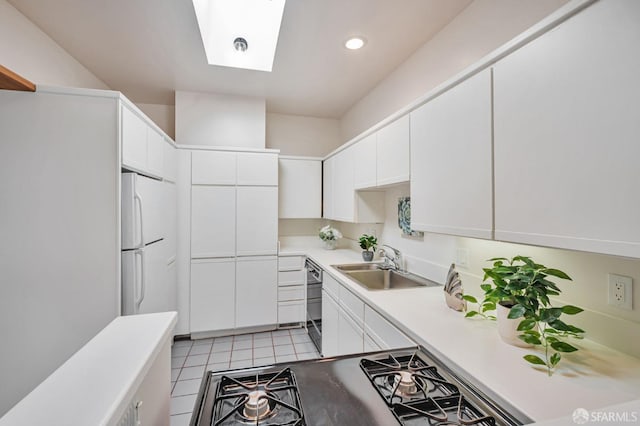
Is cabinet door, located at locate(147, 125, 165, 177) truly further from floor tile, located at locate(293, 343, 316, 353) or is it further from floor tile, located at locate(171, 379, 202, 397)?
floor tile, located at locate(293, 343, 316, 353)

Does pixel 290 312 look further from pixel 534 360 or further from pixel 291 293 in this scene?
pixel 534 360

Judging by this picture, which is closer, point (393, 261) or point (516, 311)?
point (516, 311)

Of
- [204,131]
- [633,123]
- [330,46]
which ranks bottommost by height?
[633,123]

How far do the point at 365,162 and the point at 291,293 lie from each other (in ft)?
5.94

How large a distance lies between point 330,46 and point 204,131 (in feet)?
5.81

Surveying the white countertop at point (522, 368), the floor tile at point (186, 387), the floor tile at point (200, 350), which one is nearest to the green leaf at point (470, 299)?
the white countertop at point (522, 368)

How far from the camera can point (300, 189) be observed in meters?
3.65

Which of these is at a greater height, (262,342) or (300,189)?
(300,189)

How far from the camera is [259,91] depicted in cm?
321

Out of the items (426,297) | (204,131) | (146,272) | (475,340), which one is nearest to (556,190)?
(475,340)

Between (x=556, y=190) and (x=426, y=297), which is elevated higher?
(x=556, y=190)

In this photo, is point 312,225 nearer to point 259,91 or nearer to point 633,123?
point 259,91

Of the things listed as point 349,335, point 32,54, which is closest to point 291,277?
point 349,335

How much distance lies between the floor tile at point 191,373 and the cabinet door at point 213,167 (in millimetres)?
1803
